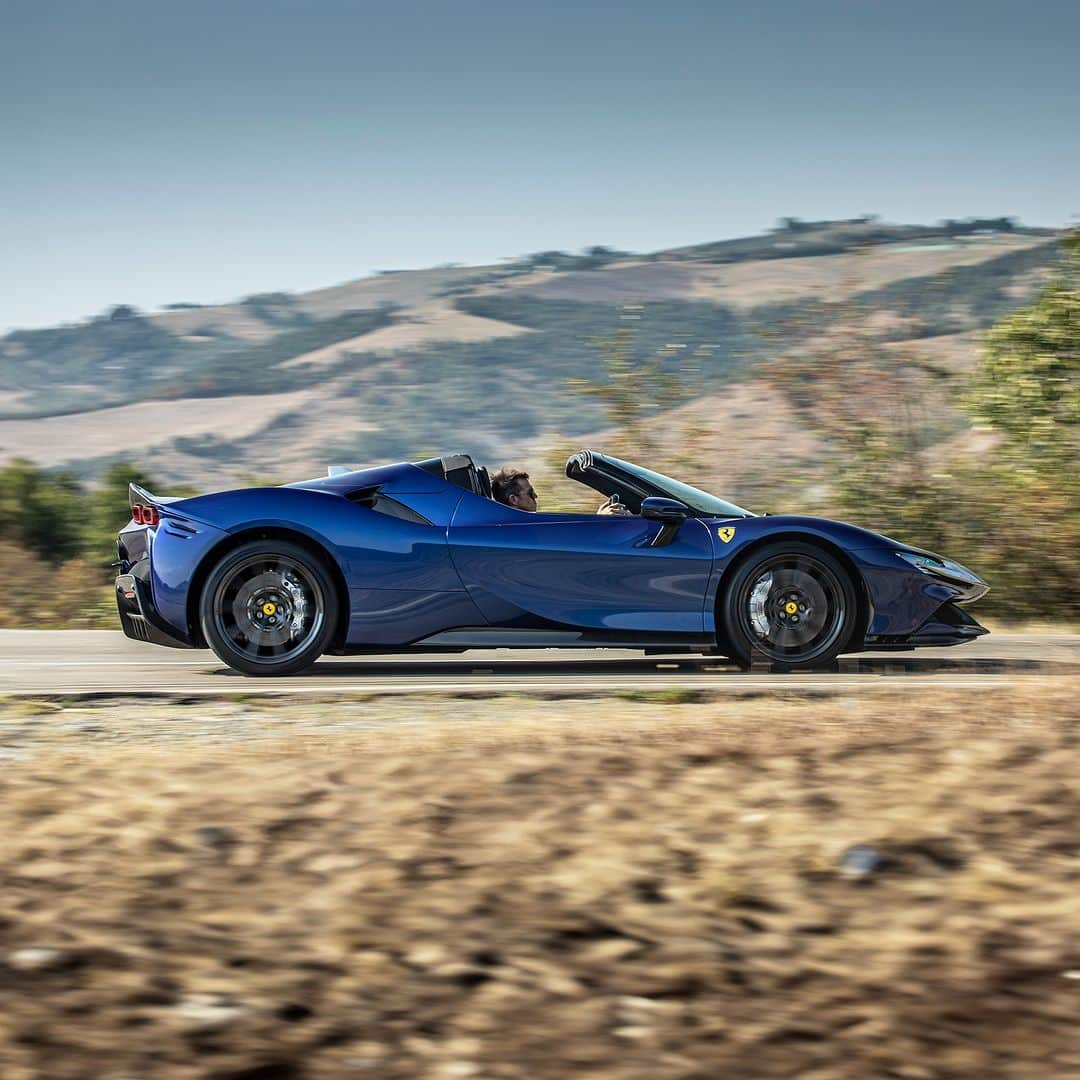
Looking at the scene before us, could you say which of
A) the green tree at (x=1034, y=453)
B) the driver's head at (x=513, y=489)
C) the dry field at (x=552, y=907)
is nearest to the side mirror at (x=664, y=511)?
the driver's head at (x=513, y=489)

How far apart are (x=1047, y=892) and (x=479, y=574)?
432 centimetres

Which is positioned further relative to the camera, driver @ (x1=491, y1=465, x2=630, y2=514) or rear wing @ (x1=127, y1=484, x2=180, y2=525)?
driver @ (x1=491, y1=465, x2=630, y2=514)

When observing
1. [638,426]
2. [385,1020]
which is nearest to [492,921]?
[385,1020]

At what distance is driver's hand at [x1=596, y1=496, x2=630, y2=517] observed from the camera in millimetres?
7943

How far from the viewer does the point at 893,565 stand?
7.66 m

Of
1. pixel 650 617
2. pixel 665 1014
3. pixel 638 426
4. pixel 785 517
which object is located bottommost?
pixel 665 1014

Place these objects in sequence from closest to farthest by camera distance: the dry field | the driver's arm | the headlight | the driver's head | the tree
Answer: the dry field → the headlight → the driver's head → the driver's arm → the tree

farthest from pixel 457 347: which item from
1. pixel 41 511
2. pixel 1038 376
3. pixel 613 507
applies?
pixel 613 507

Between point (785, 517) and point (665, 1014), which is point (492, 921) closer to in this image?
point (665, 1014)

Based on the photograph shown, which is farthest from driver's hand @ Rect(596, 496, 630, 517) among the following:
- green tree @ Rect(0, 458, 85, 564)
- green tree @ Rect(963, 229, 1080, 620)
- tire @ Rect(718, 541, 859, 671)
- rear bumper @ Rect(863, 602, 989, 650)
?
green tree @ Rect(0, 458, 85, 564)

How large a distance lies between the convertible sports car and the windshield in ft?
0.43

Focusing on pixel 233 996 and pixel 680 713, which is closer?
pixel 233 996

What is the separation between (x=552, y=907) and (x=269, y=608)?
441 cm

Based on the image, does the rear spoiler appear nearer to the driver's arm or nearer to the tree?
the driver's arm
